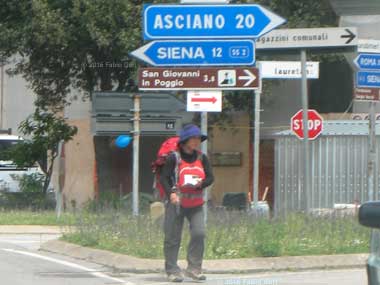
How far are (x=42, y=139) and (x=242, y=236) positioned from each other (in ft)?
52.3

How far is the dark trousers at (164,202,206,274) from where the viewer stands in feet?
34.0

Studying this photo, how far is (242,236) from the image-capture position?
39.9ft

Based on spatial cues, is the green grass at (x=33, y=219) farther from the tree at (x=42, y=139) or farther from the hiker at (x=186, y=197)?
the hiker at (x=186, y=197)

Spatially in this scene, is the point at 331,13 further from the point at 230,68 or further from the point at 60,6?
the point at 230,68

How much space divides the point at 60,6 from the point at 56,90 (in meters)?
3.72

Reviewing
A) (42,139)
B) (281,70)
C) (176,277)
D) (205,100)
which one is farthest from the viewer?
(42,139)

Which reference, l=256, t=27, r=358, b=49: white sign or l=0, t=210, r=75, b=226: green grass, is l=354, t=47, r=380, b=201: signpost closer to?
l=256, t=27, r=358, b=49: white sign

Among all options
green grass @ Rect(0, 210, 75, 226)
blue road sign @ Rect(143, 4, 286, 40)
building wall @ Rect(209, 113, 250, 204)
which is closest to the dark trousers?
blue road sign @ Rect(143, 4, 286, 40)

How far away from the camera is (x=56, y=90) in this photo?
2672cm

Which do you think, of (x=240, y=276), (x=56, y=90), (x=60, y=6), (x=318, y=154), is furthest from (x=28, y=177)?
(x=240, y=276)

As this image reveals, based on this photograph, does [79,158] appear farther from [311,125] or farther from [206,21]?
[206,21]

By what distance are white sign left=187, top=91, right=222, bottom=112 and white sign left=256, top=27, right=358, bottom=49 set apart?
74.5 inches

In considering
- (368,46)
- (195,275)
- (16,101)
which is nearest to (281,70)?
(368,46)

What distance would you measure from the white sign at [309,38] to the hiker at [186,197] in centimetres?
335
